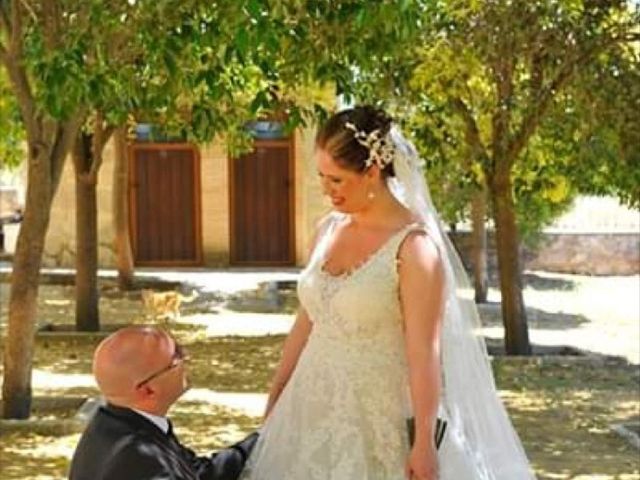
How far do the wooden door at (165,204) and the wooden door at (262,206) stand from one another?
2.19 ft

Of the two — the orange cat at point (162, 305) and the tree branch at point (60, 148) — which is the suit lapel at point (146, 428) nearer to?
the tree branch at point (60, 148)

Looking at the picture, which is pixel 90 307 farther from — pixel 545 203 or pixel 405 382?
pixel 405 382

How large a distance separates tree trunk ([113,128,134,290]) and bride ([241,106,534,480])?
12215mm

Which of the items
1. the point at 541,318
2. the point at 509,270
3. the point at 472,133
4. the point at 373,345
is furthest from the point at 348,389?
the point at 541,318

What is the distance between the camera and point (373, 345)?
11.2 ft

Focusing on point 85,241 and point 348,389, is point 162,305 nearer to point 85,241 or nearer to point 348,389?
point 85,241

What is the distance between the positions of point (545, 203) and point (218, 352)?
23.1ft

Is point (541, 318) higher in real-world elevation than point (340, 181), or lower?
lower

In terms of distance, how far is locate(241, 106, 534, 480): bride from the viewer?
10.7 ft

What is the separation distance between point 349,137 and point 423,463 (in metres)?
0.84

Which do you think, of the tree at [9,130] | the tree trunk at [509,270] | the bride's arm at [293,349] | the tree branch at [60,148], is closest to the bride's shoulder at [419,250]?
the bride's arm at [293,349]

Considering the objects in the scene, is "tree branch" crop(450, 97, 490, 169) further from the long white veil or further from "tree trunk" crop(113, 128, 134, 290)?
the long white veil

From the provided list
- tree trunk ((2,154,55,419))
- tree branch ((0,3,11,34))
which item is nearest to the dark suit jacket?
tree trunk ((2,154,55,419))

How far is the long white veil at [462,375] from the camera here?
139 inches
